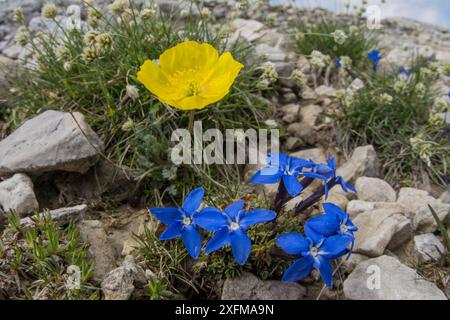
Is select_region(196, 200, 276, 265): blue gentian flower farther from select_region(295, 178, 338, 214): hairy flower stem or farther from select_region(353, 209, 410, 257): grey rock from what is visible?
select_region(353, 209, 410, 257): grey rock

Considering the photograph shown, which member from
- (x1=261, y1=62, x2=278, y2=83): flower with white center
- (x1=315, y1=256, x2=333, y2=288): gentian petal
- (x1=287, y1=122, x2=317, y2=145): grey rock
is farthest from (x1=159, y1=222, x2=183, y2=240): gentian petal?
(x1=287, y1=122, x2=317, y2=145): grey rock

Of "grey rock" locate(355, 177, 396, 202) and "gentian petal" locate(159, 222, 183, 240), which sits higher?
"gentian petal" locate(159, 222, 183, 240)

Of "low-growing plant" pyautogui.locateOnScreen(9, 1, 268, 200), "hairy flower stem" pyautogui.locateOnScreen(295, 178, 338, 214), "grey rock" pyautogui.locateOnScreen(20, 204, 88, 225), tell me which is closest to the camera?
"hairy flower stem" pyautogui.locateOnScreen(295, 178, 338, 214)

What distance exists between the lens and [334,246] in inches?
73.2

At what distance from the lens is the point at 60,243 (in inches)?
86.5

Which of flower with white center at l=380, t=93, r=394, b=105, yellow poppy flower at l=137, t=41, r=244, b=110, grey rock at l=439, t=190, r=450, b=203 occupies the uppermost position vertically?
yellow poppy flower at l=137, t=41, r=244, b=110

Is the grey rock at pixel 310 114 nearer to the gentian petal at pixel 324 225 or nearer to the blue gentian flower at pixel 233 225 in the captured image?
the gentian petal at pixel 324 225

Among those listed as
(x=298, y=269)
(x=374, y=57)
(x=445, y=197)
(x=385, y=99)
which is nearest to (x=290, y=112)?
(x=385, y=99)

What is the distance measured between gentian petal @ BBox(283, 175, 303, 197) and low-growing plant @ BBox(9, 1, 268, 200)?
2.42 ft

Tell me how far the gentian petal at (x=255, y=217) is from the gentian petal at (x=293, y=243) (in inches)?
3.8

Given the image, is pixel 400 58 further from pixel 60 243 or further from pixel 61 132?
pixel 60 243

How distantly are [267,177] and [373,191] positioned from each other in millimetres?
1144

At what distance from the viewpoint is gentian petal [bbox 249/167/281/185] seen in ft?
6.69
